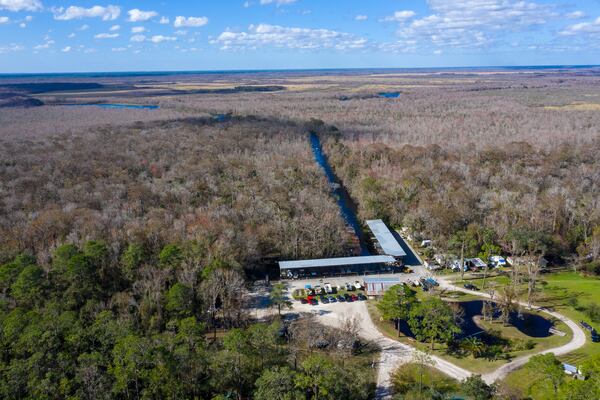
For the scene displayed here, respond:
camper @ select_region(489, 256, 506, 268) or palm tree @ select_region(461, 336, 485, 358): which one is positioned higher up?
camper @ select_region(489, 256, 506, 268)

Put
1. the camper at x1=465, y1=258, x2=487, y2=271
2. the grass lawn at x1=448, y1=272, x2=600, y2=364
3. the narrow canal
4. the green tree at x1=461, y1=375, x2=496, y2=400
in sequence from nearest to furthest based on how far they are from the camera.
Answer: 1. the green tree at x1=461, y1=375, x2=496, y2=400
2. the grass lawn at x1=448, y1=272, x2=600, y2=364
3. the camper at x1=465, y1=258, x2=487, y2=271
4. the narrow canal

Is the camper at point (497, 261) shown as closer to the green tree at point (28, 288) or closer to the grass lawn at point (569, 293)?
the grass lawn at point (569, 293)

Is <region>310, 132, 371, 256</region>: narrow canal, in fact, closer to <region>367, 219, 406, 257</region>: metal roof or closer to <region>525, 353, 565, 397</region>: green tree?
<region>367, 219, 406, 257</region>: metal roof

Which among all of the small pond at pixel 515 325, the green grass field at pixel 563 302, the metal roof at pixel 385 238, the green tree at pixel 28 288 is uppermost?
the green tree at pixel 28 288

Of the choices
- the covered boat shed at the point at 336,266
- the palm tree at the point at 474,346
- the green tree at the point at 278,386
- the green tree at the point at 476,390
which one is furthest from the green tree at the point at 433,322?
the green tree at the point at 278,386

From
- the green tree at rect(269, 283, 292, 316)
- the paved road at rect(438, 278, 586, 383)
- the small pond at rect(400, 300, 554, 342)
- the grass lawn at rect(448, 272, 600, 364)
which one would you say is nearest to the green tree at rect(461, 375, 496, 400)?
the paved road at rect(438, 278, 586, 383)

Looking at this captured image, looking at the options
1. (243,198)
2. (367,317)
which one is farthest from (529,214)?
(243,198)
